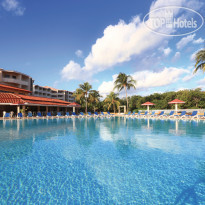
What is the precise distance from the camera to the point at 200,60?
16562mm

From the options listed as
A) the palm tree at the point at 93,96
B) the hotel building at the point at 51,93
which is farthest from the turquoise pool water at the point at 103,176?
the hotel building at the point at 51,93

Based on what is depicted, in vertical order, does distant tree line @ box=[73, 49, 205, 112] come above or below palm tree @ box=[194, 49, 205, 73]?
below

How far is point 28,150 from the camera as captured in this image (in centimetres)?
563

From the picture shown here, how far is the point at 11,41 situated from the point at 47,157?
1966cm

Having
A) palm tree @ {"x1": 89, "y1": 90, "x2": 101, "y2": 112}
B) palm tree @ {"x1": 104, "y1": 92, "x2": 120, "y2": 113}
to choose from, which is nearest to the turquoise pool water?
palm tree @ {"x1": 89, "y1": 90, "x2": 101, "y2": 112}

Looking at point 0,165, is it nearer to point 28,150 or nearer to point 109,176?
point 28,150

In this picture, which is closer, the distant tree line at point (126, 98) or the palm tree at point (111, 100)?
the distant tree line at point (126, 98)

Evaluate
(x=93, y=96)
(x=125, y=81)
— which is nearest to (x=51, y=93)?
(x=93, y=96)

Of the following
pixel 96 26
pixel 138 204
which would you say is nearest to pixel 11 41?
pixel 96 26

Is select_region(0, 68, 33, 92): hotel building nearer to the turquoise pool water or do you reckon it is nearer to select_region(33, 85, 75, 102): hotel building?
select_region(33, 85, 75, 102): hotel building

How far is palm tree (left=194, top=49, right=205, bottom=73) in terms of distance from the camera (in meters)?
16.2

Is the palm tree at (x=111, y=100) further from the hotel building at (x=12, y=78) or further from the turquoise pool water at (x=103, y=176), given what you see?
the turquoise pool water at (x=103, y=176)

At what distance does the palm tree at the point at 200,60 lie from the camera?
16.2 meters

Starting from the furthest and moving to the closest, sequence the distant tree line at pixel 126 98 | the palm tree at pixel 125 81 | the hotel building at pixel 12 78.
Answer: the hotel building at pixel 12 78 → the palm tree at pixel 125 81 → the distant tree line at pixel 126 98
